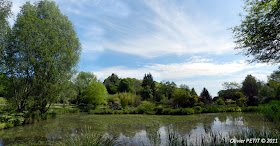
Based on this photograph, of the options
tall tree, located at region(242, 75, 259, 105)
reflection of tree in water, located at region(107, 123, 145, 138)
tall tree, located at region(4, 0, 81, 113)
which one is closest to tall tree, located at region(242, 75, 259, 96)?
tall tree, located at region(242, 75, 259, 105)

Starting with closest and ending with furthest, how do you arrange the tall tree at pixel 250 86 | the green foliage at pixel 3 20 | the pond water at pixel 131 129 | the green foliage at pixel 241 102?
the pond water at pixel 131 129, the green foliage at pixel 3 20, the green foliage at pixel 241 102, the tall tree at pixel 250 86

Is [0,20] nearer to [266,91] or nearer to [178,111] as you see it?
[178,111]

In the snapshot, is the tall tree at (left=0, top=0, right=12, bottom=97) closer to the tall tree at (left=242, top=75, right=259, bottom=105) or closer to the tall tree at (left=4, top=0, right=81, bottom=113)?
the tall tree at (left=4, top=0, right=81, bottom=113)

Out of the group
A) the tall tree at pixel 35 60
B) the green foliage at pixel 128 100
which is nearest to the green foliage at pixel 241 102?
the green foliage at pixel 128 100

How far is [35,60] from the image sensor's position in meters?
13.7

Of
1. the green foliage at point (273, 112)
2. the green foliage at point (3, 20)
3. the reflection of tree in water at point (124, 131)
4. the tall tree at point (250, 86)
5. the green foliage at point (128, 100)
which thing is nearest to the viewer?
the reflection of tree in water at point (124, 131)

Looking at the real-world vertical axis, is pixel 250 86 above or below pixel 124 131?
above

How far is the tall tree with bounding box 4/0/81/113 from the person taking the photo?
43.5 feet

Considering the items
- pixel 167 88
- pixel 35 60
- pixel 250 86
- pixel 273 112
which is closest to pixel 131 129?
pixel 273 112

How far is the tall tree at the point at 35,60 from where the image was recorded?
13.2 m

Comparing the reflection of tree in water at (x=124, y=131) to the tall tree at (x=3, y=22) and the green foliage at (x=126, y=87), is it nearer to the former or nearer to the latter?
the tall tree at (x=3, y=22)

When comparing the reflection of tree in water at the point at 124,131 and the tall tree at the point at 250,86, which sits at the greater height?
the tall tree at the point at 250,86

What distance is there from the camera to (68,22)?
677 inches

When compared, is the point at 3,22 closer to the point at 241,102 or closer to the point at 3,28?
the point at 3,28
